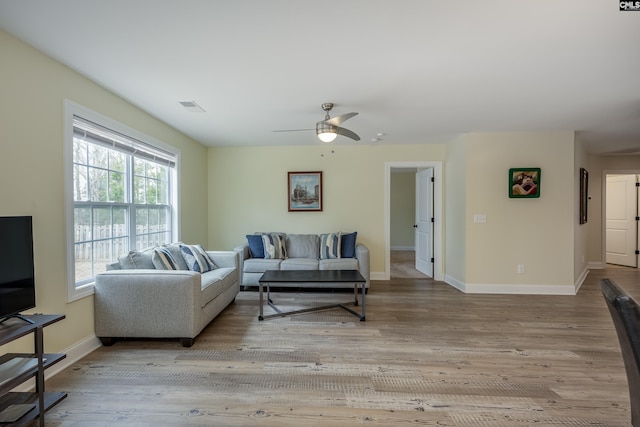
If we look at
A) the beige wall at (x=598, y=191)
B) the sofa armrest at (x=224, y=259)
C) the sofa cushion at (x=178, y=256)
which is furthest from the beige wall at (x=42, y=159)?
the beige wall at (x=598, y=191)

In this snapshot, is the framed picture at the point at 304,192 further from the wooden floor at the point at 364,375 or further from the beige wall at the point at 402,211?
the beige wall at the point at 402,211

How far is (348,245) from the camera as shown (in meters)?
4.63

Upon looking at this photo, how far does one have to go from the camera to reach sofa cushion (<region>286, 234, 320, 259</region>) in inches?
184

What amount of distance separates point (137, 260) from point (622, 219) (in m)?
9.22

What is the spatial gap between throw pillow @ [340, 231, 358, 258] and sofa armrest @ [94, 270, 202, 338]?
8.52 feet

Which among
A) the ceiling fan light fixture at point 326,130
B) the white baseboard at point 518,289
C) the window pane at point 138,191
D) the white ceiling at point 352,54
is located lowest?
the white baseboard at point 518,289

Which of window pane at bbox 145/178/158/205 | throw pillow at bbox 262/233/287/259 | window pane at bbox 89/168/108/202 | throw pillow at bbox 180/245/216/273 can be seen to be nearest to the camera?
window pane at bbox 89/168/108/202

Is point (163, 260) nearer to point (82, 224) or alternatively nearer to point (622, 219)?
point (82, 224)

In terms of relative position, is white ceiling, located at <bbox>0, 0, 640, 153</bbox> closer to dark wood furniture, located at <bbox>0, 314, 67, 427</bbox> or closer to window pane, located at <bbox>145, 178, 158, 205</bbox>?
window pane, located at <bbox>145, 178, 158, 205</bbox>

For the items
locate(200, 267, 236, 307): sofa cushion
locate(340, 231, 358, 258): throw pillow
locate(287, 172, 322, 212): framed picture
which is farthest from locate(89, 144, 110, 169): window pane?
locate(340, 231, 358, 258): throw pillow

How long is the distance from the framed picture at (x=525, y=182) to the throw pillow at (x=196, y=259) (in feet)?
14.4

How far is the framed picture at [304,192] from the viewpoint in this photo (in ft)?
16.5

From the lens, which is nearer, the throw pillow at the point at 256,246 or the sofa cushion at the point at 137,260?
the sofa cushion at the point at 137,260

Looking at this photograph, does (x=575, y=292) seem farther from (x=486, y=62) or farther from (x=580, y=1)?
(x=580, y=1)
